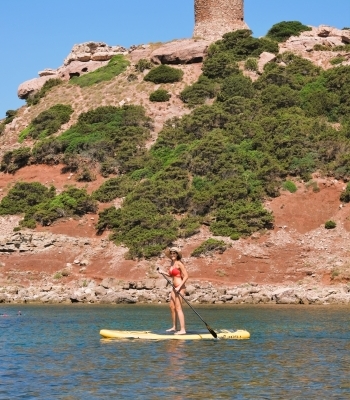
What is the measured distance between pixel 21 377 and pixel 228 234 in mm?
32091

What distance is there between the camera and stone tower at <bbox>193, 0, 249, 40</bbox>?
73.4 m

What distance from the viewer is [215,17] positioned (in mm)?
73875

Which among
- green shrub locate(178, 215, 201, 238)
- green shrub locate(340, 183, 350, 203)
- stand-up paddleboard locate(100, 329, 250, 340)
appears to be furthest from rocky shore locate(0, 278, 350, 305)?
stand-up paddleboard locate(100, 329, 250, 340)

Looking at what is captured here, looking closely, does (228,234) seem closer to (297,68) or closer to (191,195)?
(191,195)

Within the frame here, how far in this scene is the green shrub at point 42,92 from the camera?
241 feet

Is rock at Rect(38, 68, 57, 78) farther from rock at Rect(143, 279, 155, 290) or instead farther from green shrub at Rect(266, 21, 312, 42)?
rock at Rect(143, 279, 155, 290)

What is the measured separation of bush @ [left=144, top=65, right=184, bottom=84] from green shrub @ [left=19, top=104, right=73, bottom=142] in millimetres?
7286

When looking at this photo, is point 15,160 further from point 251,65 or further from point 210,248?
point 210,248

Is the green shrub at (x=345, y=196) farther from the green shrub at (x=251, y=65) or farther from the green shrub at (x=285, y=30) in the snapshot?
the green shrub at (x=285, y=30)

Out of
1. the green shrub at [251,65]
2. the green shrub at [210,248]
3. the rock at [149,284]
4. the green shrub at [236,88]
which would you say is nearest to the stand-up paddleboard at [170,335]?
the rock at [149,284]

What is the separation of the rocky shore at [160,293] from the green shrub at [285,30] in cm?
4131

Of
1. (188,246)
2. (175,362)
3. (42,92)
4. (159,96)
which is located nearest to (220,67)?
(159,96)

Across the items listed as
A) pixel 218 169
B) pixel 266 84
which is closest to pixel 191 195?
pixel 218 169

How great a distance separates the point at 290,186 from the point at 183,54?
990 inches
